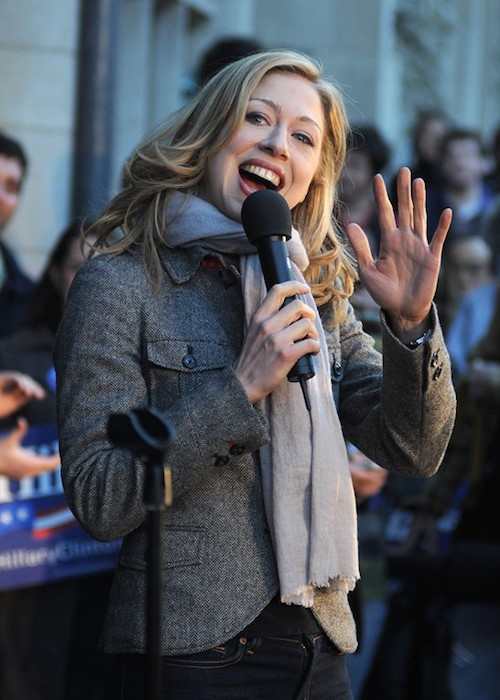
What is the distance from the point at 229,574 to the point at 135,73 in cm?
621

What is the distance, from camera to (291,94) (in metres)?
3.27

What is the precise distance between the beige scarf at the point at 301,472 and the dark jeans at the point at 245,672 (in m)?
0.11

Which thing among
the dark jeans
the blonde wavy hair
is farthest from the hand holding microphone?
the dark jeans

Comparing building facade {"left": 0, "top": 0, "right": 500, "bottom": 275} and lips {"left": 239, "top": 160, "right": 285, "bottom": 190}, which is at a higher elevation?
lips {"left": 239, "top": 160, "right": 285, "bottom": 190}

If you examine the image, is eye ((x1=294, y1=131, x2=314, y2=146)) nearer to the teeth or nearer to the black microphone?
the teeth

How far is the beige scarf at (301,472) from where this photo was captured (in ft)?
9.86

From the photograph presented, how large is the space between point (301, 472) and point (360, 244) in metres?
0.48

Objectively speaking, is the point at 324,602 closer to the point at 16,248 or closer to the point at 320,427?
the point at 320,427

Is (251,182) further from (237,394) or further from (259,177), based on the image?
(237,394)

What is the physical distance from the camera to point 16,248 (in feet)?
23.0

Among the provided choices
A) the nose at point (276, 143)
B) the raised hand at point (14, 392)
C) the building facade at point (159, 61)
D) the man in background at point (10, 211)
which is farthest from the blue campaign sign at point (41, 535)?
the nose at point (276, 143)

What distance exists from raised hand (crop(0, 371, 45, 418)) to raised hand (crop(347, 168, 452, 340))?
6.08ft

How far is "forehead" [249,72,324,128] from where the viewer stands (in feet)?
10.7

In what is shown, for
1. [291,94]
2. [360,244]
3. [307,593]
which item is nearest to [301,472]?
[307,593]
